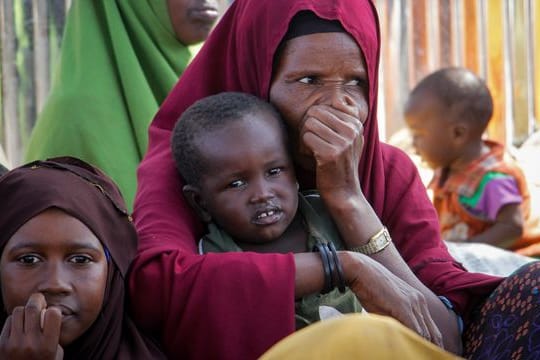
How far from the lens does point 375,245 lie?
133 inches

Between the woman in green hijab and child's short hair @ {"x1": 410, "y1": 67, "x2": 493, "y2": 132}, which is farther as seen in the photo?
child's short hair @ {"x1": 410, "y1": 67, "x2": 493, "y2": 132}

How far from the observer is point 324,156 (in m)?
3.40

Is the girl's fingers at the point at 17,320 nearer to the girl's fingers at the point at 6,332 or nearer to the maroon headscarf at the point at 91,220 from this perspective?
the girl's fingers at the point at 6,332

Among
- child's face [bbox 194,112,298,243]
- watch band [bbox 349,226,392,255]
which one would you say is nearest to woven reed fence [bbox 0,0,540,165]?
child's face [bbox 194,112,298,243]

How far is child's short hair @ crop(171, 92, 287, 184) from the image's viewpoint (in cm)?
336

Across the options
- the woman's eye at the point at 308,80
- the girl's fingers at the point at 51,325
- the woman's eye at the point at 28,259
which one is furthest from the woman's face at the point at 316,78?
the girl's fingers at the point at 51,325

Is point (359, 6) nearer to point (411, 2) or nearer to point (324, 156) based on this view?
point (324, 156)

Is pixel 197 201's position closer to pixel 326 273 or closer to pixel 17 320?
pixel 326 273

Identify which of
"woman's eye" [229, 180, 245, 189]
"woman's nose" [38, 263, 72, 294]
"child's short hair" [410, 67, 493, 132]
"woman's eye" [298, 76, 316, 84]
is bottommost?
"child's short hair" [410, 67, 493, 132]

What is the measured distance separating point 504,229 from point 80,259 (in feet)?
14.9

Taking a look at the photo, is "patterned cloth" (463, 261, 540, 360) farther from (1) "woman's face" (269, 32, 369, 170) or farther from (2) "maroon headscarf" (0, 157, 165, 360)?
(2) "maroon headscarf" (0, 157, 165, 360)

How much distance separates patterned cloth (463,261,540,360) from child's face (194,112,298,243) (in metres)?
0.60

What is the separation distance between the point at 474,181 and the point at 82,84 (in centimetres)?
305

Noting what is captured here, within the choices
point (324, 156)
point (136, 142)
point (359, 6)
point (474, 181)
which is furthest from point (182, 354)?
point (474, 181)
